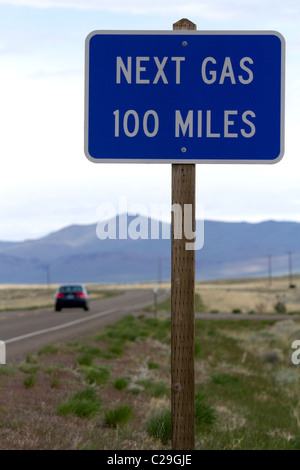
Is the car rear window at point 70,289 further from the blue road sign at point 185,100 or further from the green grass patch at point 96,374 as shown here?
the blue road sign at point 185,100

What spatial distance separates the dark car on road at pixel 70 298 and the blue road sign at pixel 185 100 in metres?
36.5

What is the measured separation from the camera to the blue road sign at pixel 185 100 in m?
5.31

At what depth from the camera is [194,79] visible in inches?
210

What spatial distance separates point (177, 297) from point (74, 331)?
66.4ft

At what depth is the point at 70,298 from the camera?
41.7 meters

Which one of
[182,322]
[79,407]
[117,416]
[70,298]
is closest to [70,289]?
[70,298]

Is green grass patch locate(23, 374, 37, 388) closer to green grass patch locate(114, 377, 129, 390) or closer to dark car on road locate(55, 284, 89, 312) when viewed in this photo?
green grass patch locate(114, 377, 129, 390)

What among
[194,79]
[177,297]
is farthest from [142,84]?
[177,297]

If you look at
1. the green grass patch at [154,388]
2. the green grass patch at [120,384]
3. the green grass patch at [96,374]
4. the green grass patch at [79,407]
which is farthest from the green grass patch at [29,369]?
the green grass patch at [79,407]

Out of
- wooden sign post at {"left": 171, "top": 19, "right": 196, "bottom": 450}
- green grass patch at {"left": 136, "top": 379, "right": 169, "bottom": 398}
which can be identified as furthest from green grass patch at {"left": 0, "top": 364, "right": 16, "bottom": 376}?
wooden sign post at {"left": 171, "top": 19, "right": 196, "bottom": 450}

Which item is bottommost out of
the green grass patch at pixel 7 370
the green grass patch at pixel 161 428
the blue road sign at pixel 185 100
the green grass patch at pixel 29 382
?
the green grass patch at pixel 161 428

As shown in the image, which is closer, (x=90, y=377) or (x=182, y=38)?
(x=182, y=38)

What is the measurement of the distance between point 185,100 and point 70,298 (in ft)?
121
